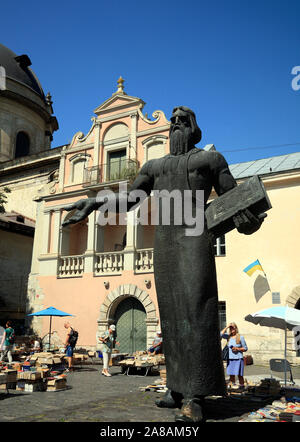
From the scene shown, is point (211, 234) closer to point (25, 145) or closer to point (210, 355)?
point (210, 355)

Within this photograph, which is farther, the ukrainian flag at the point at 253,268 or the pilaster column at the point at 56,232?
the pilaster column at the point at 56,232

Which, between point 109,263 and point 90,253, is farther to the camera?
point 90,253

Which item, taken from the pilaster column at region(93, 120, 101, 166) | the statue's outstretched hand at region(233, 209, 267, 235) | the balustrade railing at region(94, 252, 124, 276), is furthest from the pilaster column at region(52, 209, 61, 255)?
the statue's outstretched hand at region(233, 209, 267, 235)

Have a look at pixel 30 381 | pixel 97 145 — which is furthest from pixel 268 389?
pixel 97 145

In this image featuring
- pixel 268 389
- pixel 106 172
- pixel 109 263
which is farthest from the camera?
pixel 106 172

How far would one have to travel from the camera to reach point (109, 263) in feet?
64.4

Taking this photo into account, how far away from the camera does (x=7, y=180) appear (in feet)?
97.5

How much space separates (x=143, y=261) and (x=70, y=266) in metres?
4.34

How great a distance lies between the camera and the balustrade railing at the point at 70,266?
20.4 metres

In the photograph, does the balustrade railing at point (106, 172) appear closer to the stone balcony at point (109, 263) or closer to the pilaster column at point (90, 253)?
the pilaster column at point (90, 253)

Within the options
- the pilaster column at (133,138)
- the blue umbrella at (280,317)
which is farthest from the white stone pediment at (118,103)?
the blue umbrella at (280,317)

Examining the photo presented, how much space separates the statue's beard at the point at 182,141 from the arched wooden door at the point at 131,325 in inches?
586

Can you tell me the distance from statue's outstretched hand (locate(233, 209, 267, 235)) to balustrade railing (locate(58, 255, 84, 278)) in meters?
16.9

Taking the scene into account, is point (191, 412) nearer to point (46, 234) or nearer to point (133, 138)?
point (133, 138)
